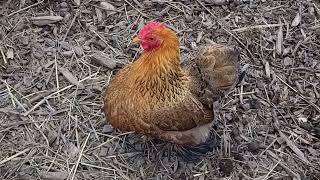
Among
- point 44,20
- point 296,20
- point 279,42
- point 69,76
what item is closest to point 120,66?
point 69,76

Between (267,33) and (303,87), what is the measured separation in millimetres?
564

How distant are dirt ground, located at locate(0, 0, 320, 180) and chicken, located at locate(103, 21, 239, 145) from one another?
292 millimetres

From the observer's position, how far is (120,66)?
3.99 m

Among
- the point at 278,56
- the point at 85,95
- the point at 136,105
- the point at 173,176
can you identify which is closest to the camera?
the point at 136,105

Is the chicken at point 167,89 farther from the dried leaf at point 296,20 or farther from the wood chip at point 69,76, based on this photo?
the dried leaf at point 296,20

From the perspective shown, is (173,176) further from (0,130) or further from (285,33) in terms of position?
(285,33)

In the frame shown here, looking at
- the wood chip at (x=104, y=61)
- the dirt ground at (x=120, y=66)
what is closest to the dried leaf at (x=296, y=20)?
the dirt ground at (x=120, y=66)

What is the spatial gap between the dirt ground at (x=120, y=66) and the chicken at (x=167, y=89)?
0.96 feet

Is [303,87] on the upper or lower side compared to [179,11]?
lower

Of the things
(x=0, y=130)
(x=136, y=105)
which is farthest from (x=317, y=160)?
(x=0, y=130)

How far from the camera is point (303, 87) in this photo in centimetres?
403

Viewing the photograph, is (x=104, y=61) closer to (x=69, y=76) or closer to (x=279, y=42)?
(x=69, y=76)

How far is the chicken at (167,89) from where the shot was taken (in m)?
3.18

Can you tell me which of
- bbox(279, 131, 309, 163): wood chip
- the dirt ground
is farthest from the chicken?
bbox(279, 131, 309, 163): wood chip
